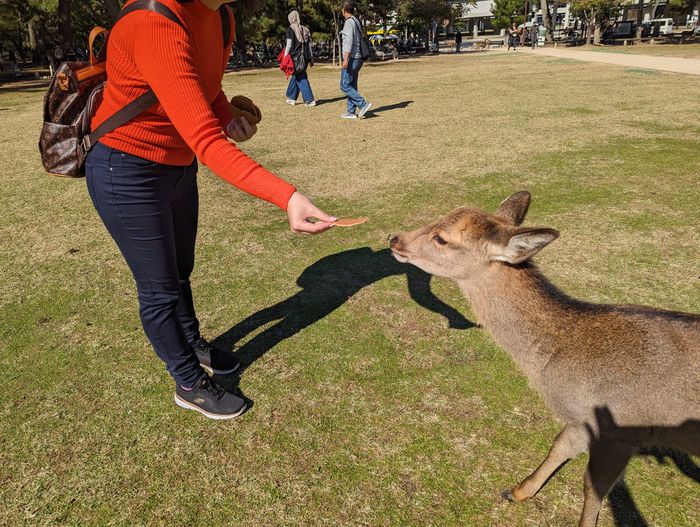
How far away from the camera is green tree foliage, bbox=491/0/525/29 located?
225ft

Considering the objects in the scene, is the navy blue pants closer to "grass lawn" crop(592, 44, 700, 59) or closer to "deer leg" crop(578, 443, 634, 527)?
"deer leg" crop(578, 443, 634, 527)

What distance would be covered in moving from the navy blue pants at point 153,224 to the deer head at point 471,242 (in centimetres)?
144

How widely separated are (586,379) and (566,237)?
Answer: 10.9ft

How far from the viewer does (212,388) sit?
321 cm

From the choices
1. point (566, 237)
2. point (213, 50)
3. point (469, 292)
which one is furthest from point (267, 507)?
point (566, 237)

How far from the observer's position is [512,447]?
9.57 feet

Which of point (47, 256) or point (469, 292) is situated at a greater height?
point (469, 292)

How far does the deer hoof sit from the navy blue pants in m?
2.01

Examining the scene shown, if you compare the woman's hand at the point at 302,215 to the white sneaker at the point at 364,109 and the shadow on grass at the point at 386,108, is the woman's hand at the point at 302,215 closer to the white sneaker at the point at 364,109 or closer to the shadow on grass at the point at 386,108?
the white sneaker at the point at 364,109

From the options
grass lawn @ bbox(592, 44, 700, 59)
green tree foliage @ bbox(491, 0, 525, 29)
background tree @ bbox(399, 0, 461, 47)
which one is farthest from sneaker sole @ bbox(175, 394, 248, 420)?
green tree foliage @ bbox(491, 0, 525, 29)

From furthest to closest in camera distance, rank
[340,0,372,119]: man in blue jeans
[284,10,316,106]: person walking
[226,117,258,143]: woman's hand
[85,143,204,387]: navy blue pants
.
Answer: [284,10,316,106]: person walking < [340,0,372,119]: man in blue jeans < [226,117,258,143]: woman's hand < [85,143,204,387]: navy blue pants

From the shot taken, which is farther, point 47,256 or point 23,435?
point 47,256

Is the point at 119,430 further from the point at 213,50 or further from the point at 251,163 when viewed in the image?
the point at 213,50

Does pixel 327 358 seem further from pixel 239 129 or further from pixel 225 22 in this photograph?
pixel 225 22
